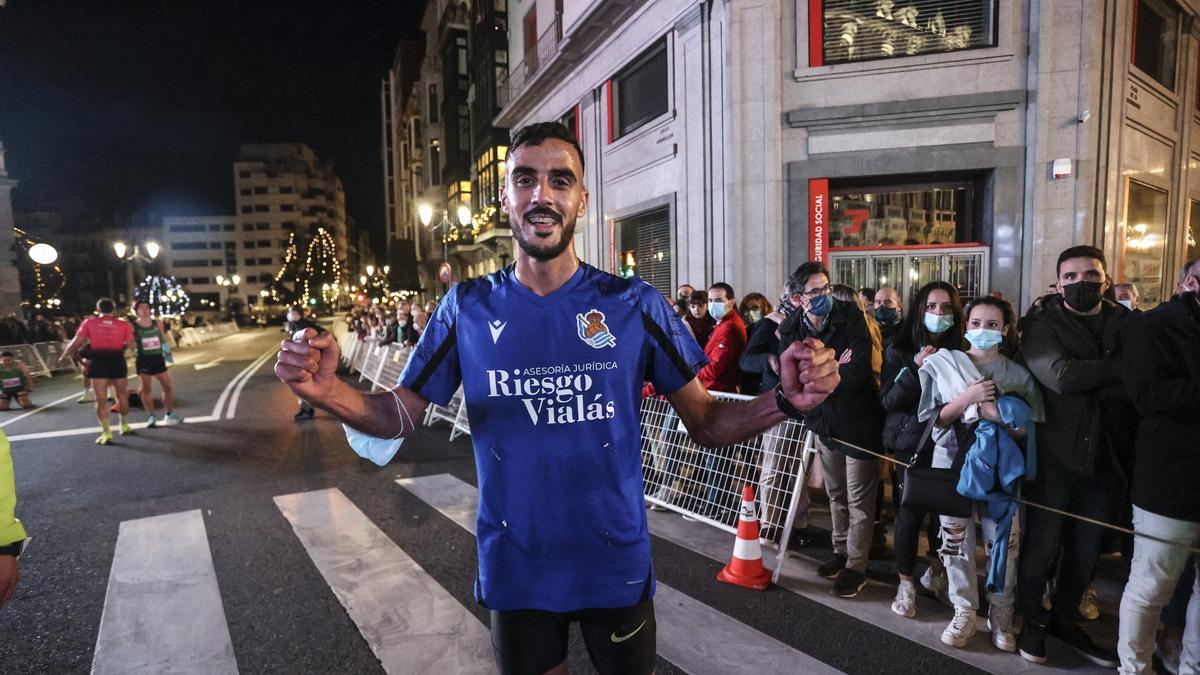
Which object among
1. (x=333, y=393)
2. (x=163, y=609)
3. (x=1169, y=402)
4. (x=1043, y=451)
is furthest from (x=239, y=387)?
(x=1169, y=402)

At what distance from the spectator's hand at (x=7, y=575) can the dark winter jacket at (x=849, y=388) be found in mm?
4345

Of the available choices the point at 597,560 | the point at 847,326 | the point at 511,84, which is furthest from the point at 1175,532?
the point at 511,84

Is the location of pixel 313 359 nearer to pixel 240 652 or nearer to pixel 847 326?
pixel 240 652

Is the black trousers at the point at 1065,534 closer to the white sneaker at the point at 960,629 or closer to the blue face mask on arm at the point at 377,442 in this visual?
the white sneaker at the point at 960,629

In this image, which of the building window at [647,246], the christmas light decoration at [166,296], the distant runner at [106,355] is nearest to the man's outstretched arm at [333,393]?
the distant runner at [106,355]

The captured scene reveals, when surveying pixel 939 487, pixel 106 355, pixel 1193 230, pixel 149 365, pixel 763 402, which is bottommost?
pixel 939 487

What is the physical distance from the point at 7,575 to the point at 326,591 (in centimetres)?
226

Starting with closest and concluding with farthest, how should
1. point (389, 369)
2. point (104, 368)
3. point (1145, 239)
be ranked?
point (104, 368) → point (389, 369) → point (1145, 239)

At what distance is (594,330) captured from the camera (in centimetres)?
Result: 195

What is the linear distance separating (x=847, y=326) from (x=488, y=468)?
341 centimetres

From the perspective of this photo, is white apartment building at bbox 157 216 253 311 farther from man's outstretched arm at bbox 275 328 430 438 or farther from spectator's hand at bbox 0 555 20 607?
man's outstretched arm at bbox 275 328 430 438

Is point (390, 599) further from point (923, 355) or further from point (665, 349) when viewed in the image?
point (923, 355)

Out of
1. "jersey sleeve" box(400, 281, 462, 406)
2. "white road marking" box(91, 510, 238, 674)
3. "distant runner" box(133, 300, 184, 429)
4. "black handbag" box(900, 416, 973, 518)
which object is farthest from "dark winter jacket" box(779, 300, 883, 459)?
"distant runner" box(133, 300, 184, 429)

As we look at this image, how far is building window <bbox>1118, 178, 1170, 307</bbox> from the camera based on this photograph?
13211 mm
